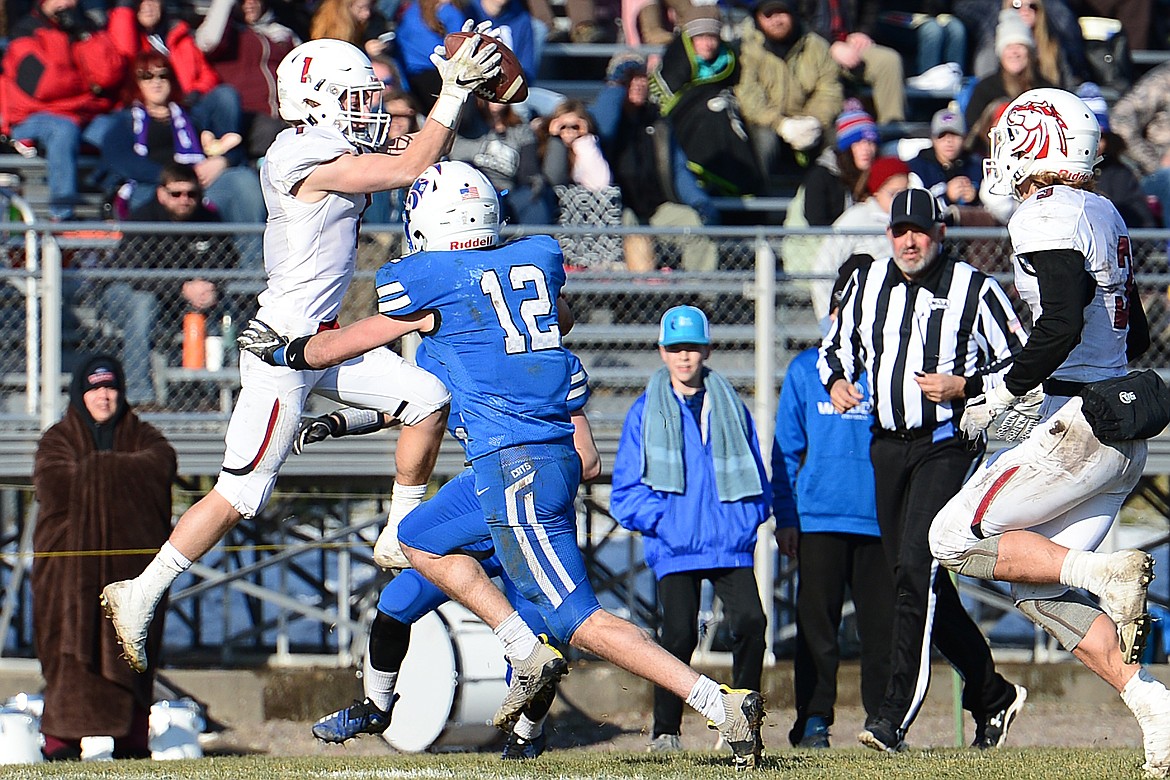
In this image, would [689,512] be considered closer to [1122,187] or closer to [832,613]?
[832,613]

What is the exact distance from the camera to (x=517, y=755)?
271 inches

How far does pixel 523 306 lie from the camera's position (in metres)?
5.98

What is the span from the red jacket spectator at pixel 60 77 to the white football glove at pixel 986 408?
6835mm

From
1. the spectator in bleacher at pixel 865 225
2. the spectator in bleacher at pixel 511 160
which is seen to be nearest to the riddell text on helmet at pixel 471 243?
the spectator in bleacher at pixel 865 225

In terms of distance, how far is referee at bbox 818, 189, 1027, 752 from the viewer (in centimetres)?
723

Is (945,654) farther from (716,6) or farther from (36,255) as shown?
(716,6)

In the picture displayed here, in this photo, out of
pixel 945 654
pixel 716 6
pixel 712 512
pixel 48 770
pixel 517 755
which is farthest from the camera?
pixel 716 6

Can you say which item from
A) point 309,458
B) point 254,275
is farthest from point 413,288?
point 309,458

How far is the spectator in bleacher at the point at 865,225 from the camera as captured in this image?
963 cm

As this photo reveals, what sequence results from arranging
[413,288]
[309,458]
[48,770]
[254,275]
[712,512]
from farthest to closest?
[309,458]
[254,275]
[712,512]
[48,770]
[413,288]

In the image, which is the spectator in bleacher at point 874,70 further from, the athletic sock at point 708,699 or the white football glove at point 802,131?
the athletic sock at point 708,699

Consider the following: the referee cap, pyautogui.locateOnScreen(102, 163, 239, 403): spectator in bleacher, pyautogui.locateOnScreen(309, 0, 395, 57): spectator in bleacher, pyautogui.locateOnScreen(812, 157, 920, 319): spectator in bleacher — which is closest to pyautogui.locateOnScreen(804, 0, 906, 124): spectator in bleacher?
pyautogui.locateOnScreen(812, 157, 920, 319): spectator in bleacher

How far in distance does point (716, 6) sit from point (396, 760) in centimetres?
696

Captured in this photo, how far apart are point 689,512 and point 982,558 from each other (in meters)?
2.31
